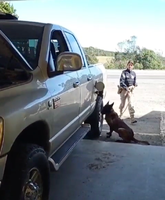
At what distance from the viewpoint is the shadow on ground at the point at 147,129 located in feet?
21.8

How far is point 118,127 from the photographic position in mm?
6461

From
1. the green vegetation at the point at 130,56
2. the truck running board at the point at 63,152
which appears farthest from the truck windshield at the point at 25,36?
the green vegetation at the point at 130,56

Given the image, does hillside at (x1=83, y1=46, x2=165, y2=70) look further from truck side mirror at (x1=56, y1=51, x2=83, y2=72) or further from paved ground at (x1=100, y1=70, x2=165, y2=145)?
truck side mirror at (x1=56, y1=51, x2=83, y2=72)

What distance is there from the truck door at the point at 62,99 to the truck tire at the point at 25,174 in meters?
0.44

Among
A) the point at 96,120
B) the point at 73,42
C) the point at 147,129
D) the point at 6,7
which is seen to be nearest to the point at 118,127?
the point at 96,120

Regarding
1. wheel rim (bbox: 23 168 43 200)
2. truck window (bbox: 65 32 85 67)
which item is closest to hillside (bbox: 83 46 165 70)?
truck window (bbox: 65 32 85 67)

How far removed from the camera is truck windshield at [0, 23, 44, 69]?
3398 mm

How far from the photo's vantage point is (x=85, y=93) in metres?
4.55

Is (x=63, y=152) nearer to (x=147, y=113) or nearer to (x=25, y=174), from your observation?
(x=25, y=174)

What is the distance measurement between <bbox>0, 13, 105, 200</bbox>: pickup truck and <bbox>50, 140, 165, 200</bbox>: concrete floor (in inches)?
20.2

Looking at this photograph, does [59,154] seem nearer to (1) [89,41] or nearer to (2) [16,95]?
(2) [16,95]

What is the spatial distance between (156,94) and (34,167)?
12297 mm

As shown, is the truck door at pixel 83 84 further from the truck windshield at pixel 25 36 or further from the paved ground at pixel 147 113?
the paved ground at pixel 147 113

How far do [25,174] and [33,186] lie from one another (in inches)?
9.5
